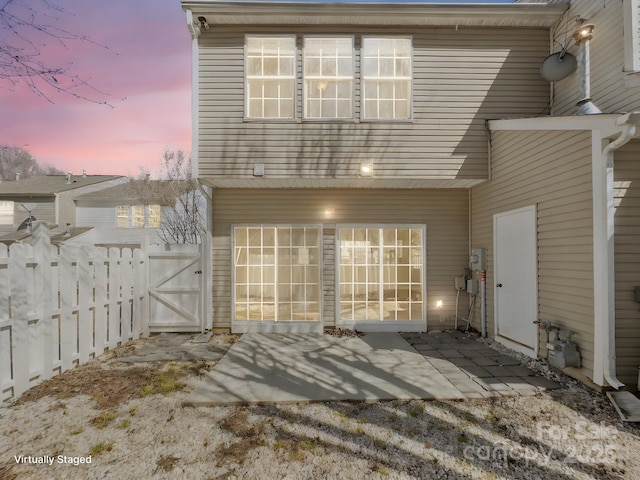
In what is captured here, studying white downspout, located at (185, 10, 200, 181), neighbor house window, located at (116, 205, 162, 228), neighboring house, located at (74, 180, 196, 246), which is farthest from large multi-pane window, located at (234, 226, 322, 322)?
neighbor house window, located at (116, 205, 162, 228)

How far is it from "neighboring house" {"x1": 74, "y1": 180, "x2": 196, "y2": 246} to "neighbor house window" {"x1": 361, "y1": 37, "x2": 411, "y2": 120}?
1201 cm

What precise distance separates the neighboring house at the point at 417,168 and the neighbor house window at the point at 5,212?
57.2 feet

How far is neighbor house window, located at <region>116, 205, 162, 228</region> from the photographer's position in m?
15.5

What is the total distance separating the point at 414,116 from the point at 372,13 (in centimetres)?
196

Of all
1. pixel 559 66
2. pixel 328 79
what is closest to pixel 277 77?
pixel 328 79

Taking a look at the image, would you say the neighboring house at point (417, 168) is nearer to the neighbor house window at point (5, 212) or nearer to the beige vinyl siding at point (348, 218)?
the beige vinyl siding at point (348, 218)

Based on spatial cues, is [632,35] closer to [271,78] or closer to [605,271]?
[605,271]

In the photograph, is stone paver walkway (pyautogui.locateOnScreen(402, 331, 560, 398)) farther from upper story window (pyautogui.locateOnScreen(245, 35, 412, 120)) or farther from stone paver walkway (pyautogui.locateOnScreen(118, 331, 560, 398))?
upper story window (pyautogui.locateOnScreen(245, 35, 412, 120))

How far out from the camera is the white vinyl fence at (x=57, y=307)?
3.45m

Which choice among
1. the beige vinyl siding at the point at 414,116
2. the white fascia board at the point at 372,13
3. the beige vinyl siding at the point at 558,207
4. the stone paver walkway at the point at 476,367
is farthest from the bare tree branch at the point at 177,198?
the beige vinyl siding at the point at 558,207

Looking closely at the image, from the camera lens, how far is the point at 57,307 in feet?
13.4

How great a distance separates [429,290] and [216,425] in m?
4.87

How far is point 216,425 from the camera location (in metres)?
3.05

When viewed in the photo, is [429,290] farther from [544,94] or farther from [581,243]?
[544,94]
